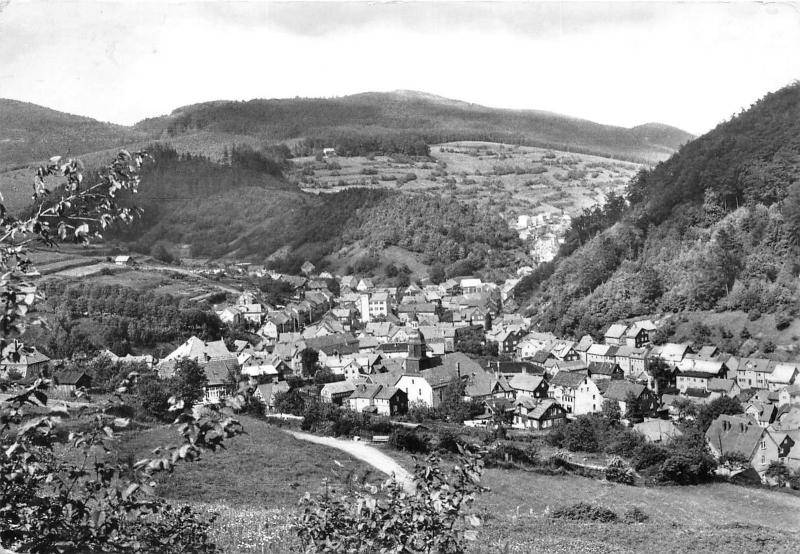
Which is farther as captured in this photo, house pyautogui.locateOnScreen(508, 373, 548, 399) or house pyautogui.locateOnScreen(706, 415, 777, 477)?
house pyautogui.locateOnScreen(508, 373, 548, 399)

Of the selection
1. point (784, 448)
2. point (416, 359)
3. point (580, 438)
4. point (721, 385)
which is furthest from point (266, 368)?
point (784, 448)

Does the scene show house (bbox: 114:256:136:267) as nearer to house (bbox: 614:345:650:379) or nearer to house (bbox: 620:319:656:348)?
house (bbox: 614:345:650:379)

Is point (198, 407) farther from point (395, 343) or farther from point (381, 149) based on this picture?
point (381, 149)

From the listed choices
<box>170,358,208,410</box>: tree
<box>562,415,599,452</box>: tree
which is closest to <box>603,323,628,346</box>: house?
<box>562,415,599,452</box>: tree

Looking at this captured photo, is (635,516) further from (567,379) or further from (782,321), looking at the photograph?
(782,321)

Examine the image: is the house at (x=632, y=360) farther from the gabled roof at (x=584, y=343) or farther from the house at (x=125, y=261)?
the house at (x=125, y=261)
